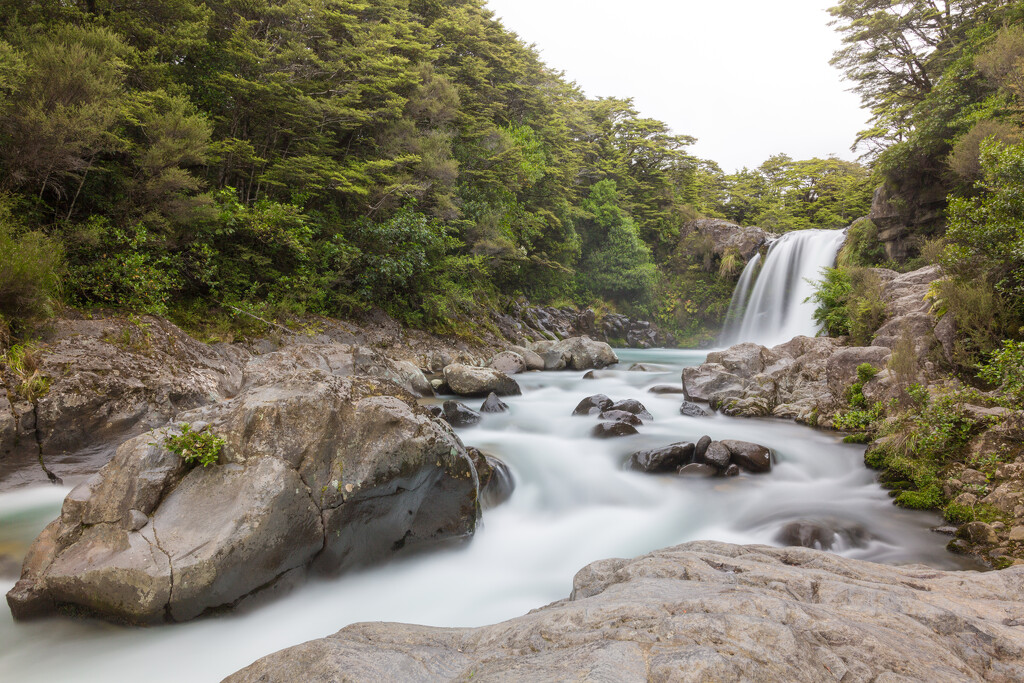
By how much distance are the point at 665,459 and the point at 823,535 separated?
2.33 metres

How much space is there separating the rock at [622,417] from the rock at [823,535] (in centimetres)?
407

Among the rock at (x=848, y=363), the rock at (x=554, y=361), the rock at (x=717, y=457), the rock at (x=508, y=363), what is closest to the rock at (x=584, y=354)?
the rock at (x=554, y=361)

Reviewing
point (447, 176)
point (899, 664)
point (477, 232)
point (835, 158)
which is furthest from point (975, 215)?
point (835, 158)

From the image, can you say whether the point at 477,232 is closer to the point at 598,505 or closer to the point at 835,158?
the point at 598,505

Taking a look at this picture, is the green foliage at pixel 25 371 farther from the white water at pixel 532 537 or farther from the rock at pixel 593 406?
the rock at pixel 593 406

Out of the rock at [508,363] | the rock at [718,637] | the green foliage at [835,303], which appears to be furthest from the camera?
the rock at [508,363]

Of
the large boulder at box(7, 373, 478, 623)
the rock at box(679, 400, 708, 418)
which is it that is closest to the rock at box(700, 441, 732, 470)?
the rock at box(679, 400, 708, 418)

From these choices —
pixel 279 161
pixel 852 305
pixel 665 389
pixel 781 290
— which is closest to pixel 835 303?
pixel 852 305

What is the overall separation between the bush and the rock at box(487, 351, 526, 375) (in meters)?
11.0

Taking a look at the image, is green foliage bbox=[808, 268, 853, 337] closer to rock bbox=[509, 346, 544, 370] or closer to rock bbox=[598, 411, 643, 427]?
rock bbox=[598, 411, 643, 427]

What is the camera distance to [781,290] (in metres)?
23.7

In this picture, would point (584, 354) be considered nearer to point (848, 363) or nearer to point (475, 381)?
point (475, 381)

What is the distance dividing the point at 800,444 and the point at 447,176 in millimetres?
12177

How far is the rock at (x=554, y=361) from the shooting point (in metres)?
17.5
